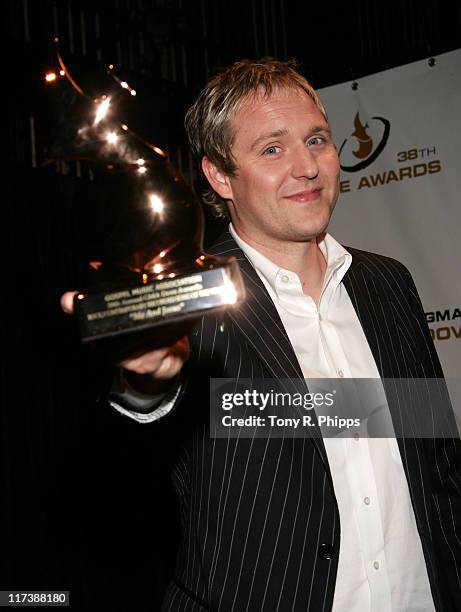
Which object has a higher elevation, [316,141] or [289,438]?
[316,141]

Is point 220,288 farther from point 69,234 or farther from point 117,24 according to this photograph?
point 117,24

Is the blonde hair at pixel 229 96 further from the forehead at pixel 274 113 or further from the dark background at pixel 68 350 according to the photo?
the dark background at pixel 68 350

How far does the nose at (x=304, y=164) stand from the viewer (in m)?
1.81

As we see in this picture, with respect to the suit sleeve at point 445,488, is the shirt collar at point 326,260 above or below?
above

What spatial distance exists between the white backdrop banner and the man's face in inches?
59.2

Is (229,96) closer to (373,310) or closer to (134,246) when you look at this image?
(373,310)

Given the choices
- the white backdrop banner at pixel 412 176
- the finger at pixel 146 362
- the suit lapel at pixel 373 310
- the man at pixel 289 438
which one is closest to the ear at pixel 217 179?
the man at pixel 289 438

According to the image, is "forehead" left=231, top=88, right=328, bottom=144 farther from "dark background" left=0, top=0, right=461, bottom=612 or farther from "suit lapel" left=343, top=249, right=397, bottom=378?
"dark background" left=0, top=0, right=461, bottom=612

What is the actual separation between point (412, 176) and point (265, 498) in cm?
212

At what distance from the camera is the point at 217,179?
203cm

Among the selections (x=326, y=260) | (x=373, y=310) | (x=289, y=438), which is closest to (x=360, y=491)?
(x=289, y=438)

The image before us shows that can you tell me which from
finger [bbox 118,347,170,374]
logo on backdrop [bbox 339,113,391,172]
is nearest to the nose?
finger [bbox 118,347,170,374]

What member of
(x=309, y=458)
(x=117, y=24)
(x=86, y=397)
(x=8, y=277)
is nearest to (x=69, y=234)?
(x=8, y=277)

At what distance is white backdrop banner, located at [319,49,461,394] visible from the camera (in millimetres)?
3234
